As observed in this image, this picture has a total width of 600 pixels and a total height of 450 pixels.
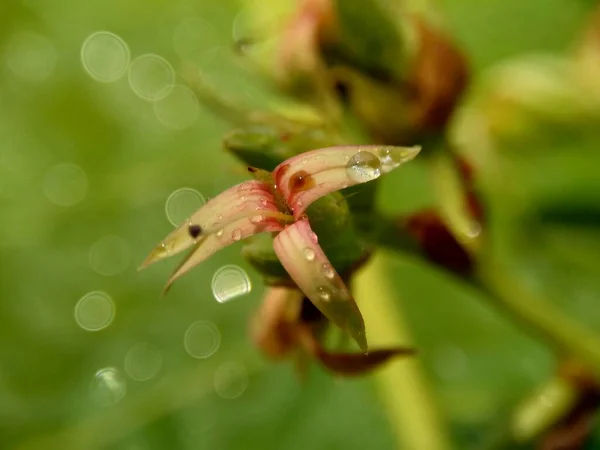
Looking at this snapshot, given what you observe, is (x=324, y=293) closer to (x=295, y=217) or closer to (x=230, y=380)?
(x=295, y=217)

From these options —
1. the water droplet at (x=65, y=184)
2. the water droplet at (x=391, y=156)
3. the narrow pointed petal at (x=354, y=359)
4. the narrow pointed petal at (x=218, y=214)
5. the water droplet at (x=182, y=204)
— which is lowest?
the water droplet at (x=182, y=204)

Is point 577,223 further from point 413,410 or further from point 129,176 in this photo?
point 129,176

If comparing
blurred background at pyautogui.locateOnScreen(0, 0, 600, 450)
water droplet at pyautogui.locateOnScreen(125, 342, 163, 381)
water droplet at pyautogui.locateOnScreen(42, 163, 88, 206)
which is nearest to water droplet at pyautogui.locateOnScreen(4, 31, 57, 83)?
blurred background at pyautogui.locateOnScreen(0, 0, 600, 450)

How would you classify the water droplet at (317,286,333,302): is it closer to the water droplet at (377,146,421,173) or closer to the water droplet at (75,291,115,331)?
the water droplet at (377,146,421,173)

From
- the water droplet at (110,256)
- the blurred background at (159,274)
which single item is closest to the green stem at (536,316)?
the blurred background at (159,274)

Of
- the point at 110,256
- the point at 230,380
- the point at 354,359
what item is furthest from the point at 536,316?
the point at 110,256

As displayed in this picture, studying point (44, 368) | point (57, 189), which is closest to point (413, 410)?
point (44, 368)

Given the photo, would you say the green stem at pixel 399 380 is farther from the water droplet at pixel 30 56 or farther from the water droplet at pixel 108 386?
the water droplet at pixel 30 56
